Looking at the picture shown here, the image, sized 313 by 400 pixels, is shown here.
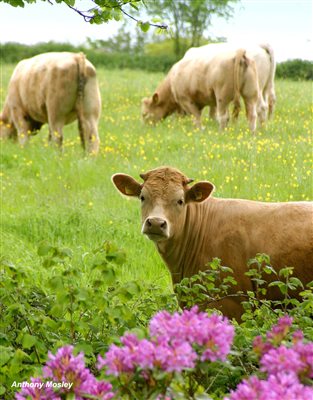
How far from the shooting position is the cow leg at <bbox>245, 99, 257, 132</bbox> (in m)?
16.8

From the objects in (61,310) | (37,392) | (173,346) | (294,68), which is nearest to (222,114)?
(61,310)

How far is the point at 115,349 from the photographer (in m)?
2.35

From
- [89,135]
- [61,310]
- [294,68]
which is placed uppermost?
[61,310]

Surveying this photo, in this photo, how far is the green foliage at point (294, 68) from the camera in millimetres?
38156

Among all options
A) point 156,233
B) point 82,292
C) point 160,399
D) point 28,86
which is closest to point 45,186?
point 28,86

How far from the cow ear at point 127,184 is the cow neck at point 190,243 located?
1.56 ft

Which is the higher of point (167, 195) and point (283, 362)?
point (283, 362)

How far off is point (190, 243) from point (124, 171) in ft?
18.8

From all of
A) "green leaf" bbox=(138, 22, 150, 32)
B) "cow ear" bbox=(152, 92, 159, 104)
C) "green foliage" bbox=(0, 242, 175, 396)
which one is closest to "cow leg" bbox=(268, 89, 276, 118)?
"cow ear" bbox=(152, 92, 159, 104)

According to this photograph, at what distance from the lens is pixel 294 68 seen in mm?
38906

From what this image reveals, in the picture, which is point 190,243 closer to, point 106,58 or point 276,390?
point 276,390

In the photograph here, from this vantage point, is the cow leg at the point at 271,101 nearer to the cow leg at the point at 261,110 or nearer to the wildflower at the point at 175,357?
the cow leg at the point at 261,110

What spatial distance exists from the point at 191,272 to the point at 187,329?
13.2 feet

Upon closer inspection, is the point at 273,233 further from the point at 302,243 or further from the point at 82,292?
the point at 82,292
